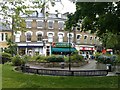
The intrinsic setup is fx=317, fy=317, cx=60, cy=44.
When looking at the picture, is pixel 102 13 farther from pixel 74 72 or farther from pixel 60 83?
pixel 74 72

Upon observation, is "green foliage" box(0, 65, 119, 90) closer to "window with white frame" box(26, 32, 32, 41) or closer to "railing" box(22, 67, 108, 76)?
"railing" box(22, 67, 108, 76)

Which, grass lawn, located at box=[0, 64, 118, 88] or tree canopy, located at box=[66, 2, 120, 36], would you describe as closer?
grass lawn, located at box=[0, 64, 118, 88]

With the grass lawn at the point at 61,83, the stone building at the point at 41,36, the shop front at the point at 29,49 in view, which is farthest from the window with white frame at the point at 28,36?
the grass lawn at the point at 61,83

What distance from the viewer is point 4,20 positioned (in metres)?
18.2

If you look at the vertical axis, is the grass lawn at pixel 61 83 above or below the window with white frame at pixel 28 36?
below

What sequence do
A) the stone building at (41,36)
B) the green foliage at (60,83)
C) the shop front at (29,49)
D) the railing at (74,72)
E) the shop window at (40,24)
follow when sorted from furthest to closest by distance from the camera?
the shop window at (40,24)
the shop front at (29,49)
the stone building at (41,36)
the railing at (74,72)
the green foliage at (60,83)

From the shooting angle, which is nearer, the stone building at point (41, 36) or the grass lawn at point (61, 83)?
the grass lawn at point (61, 83)

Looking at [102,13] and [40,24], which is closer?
[102,13]

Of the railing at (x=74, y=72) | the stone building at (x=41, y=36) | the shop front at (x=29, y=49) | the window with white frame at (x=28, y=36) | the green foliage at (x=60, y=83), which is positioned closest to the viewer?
the green foliage at (x=60, y=83)

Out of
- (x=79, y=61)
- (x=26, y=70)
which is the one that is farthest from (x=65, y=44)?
(x=26, y=70)

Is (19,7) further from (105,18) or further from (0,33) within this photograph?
(0,33)

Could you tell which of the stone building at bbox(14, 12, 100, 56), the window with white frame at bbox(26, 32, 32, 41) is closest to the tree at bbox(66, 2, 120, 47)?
the stone building at bbox(14, 12, 100, 56)

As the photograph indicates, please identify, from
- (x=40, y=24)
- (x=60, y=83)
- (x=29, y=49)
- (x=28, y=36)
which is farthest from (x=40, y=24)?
(x=60, y=83)

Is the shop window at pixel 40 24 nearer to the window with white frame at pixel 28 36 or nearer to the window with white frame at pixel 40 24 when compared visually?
the window with white frame at pixel 40 24
